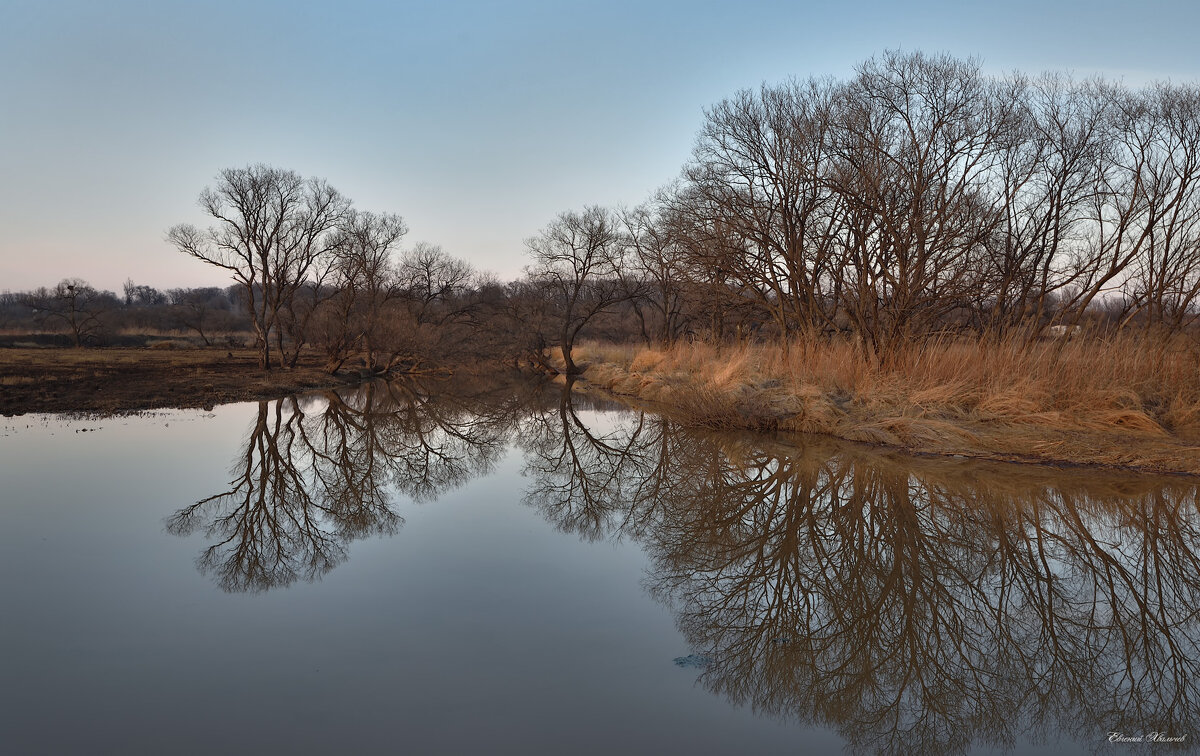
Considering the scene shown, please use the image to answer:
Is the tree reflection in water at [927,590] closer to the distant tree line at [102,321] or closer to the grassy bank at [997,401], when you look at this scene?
the grassy bank at [997,401]

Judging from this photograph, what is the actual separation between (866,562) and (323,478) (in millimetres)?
7289

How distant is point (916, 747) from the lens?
3.61 m

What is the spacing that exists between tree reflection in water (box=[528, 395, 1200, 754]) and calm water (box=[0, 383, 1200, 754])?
27 mm

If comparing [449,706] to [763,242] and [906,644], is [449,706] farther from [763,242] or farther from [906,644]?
[763,242]

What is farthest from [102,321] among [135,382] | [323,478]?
[323,478]

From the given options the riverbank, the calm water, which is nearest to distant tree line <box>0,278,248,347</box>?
the riverbank

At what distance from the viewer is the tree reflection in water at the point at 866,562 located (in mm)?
4031

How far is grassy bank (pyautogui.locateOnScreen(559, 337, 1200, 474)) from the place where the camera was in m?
10.5

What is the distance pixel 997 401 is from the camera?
12.0 meters

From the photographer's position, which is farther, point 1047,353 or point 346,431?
point 346,431

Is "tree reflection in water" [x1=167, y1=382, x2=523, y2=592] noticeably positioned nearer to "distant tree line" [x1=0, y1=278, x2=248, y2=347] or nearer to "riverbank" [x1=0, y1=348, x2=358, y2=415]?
"riverbank" [x1=0, y1=348, x2=358, y2=415]

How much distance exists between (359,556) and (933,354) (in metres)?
11.3

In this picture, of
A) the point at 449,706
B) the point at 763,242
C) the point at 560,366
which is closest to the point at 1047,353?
the point at 763,242

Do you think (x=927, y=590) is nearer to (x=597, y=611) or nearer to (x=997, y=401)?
(x=597, y=611)
